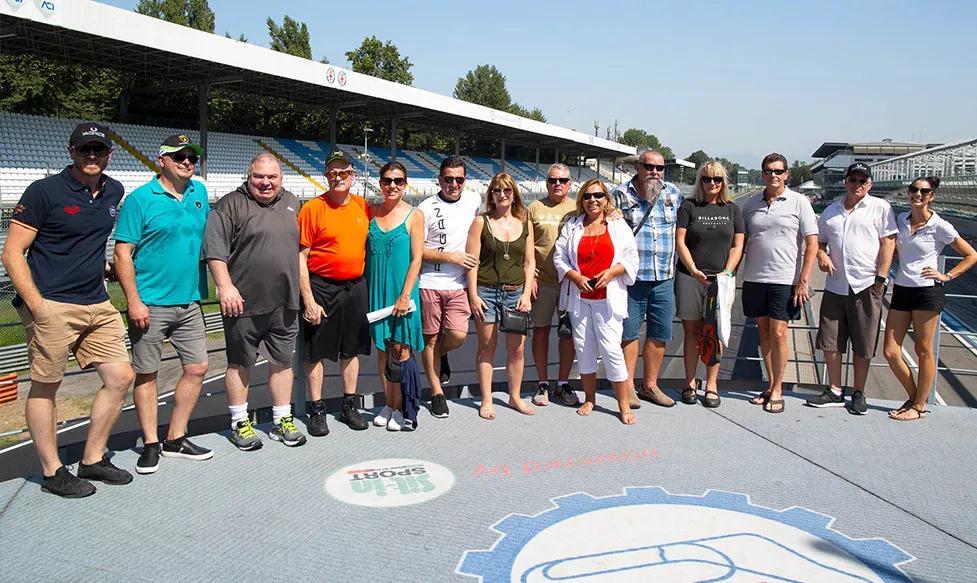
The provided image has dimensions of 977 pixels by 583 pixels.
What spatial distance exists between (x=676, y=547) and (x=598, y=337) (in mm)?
1737

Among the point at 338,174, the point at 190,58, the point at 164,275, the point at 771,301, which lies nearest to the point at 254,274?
the point at 164,275

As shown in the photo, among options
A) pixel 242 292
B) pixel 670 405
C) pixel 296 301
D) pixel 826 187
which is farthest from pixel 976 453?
pixel 826 187

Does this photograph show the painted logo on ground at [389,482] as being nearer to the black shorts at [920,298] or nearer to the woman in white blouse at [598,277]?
→ the woman in white blouse at [598,277]

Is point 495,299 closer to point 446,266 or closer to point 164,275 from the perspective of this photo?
point 446,266

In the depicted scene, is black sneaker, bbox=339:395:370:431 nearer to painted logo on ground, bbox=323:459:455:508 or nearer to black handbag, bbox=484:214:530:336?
painted logo on ground, bbox=323:459:455:508

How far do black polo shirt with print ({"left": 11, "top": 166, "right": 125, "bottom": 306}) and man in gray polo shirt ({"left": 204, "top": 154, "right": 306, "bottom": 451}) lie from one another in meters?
0.51

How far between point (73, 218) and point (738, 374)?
33.0 feet

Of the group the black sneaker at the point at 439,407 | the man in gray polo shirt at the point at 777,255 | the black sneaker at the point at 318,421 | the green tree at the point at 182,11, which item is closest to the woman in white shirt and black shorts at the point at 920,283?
the man in gray polo shirt at the point at 777,255

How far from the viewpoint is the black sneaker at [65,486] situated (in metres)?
3.07

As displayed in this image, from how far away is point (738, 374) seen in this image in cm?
1103

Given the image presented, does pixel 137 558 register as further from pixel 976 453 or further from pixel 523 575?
pixel 976 453

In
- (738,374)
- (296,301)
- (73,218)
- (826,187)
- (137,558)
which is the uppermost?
(826,187)

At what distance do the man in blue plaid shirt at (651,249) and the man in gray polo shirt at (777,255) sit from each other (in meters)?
0.53

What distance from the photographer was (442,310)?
166 inches
